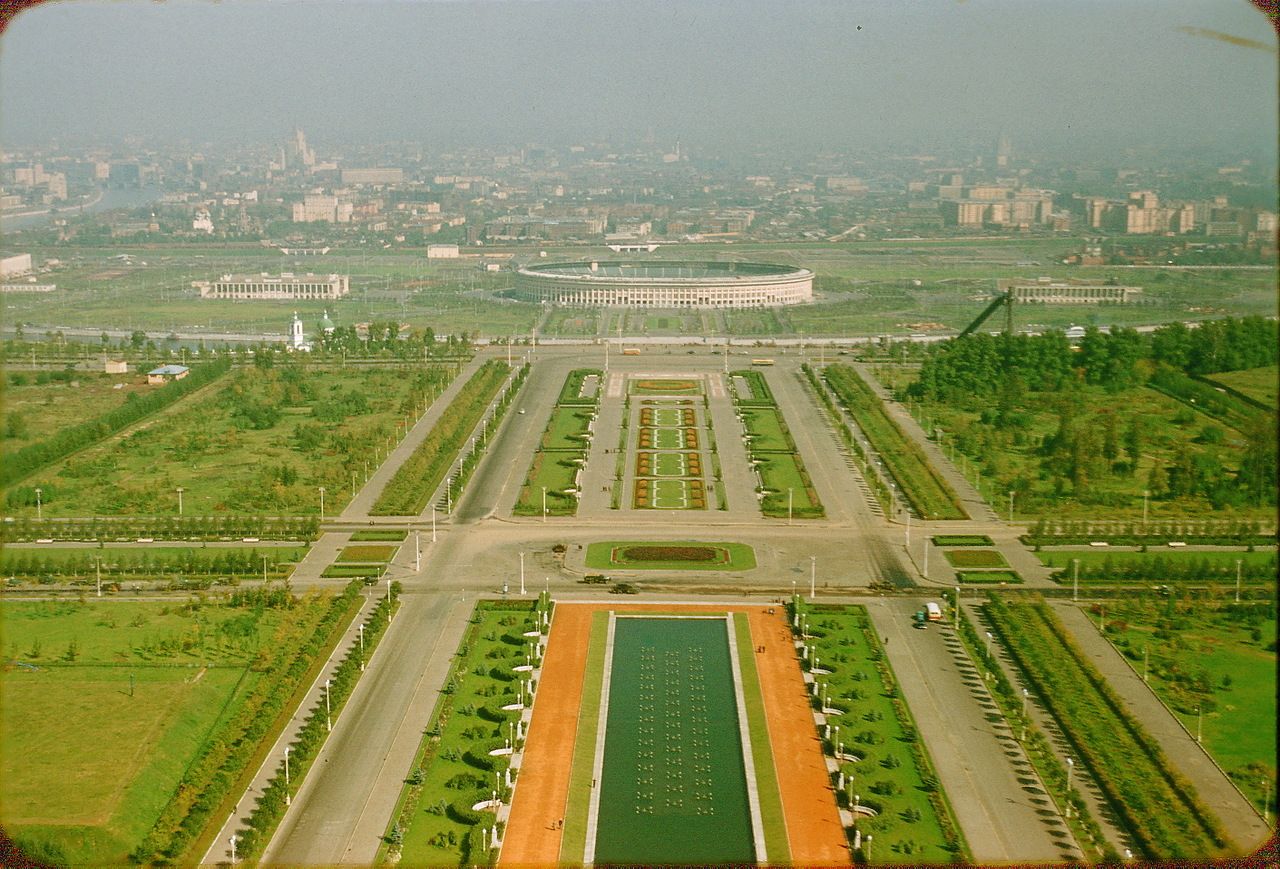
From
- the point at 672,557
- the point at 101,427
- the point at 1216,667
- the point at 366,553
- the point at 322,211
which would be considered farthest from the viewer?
the point at 322,211

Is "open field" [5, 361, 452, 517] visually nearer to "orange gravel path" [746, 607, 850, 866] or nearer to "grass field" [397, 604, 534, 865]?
"grass field" [397, 604, 534, 865]

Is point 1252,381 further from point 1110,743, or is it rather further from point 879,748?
point 879,748

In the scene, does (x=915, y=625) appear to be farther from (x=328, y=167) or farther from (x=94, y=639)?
(x=328, y=167)

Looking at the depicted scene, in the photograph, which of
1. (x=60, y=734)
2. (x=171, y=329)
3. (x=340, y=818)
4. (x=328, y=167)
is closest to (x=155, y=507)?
(x=60, y=734)

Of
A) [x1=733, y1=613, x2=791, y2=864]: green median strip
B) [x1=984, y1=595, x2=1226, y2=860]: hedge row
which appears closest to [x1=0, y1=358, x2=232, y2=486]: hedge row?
[x1=733, y1=613, x2=791, y2=864]: green median strip

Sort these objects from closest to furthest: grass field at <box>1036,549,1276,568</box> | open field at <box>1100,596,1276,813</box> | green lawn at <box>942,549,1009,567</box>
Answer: open field at <box>1100,596,1276,813</box> → grass field at <box>1036,549,1276,568</box> → green lawn at <box>942,549,1009,567</box>

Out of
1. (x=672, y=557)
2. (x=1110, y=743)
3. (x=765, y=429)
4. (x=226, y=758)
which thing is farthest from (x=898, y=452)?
(x=226, y=758)

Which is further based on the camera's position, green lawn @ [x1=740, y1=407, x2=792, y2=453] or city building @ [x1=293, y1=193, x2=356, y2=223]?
city building @ [x1=293, y1=193, x2=356, y2=223]
